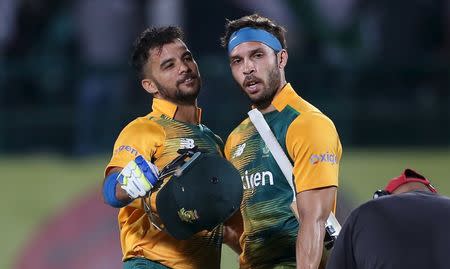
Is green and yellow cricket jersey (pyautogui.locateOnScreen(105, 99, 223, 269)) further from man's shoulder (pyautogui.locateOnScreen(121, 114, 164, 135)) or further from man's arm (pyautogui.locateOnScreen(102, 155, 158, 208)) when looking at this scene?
man's arm (pyautogui.locateOnScreen(102, 155, 158, 208))

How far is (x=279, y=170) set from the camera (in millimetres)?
5273

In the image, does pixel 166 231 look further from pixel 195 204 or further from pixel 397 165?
pixel 397 165

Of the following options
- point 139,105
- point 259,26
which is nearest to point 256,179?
point 259,26

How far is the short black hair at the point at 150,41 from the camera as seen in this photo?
5699 mm

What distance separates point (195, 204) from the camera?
511 cm

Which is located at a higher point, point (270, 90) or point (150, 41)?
point (150, 41)

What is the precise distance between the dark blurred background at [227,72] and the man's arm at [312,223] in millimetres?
3510

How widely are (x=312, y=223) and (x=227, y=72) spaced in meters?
3.84

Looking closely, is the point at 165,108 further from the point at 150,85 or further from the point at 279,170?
the point at 279,170

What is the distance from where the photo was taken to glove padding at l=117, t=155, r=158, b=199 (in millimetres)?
5035

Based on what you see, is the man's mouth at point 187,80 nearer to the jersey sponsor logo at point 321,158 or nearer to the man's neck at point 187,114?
the man's neck at point 187,114

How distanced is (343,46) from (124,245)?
12.9ft

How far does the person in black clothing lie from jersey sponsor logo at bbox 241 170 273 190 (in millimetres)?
830

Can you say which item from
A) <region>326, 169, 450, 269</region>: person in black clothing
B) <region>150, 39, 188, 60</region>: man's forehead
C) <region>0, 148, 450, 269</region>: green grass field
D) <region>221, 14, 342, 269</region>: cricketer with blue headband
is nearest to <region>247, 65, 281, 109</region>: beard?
<region>221, 14, 342, 269</region>: cricketer with blue headband
